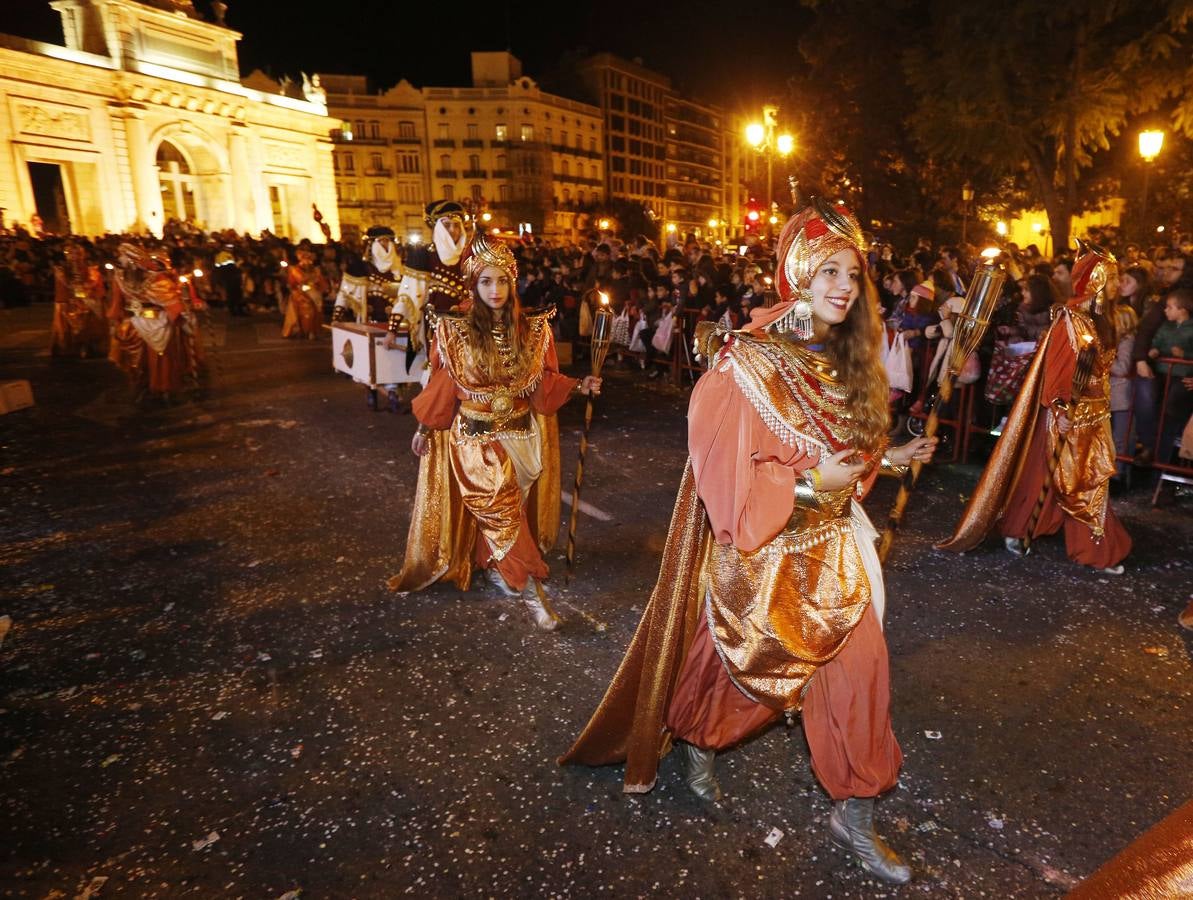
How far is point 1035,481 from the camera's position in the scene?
5.46 meters

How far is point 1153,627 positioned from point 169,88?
47.7 metres

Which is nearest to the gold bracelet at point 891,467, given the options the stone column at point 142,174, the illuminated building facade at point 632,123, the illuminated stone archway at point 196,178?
the stone column at point 142,174

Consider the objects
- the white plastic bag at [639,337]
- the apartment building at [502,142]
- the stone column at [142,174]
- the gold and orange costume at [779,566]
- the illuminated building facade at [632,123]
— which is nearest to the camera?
the gold and orange costume at [779,566]

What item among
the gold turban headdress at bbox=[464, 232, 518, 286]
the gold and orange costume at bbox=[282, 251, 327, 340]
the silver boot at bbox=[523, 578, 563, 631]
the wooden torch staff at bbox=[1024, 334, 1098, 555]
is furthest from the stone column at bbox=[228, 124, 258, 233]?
the wooden torch staff at bbox=[1024, 334, 1098, 555]

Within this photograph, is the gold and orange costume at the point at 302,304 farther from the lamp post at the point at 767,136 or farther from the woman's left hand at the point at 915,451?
the woman's left hand at the point at 915,451

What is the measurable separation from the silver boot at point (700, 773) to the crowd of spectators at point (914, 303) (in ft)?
5.72

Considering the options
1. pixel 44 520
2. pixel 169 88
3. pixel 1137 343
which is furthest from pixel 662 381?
pixel 169 88

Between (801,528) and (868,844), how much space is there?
1176 millimetres

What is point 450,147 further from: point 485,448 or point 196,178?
point 485,448

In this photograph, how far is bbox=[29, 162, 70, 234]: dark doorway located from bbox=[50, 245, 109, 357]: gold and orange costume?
105 feet

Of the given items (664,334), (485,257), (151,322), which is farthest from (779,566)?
(151,322)

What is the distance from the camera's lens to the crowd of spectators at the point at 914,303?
6.81m

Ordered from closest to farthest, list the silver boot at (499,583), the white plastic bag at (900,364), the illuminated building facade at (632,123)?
the silver boot at (499,583) → the white plastic bag at (900,364) → the illuminated building facade at (632,123)

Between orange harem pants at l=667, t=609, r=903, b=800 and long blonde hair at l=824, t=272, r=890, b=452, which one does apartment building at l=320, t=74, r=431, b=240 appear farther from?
orange harem pants at l=667, t=609, r=903, b=800
